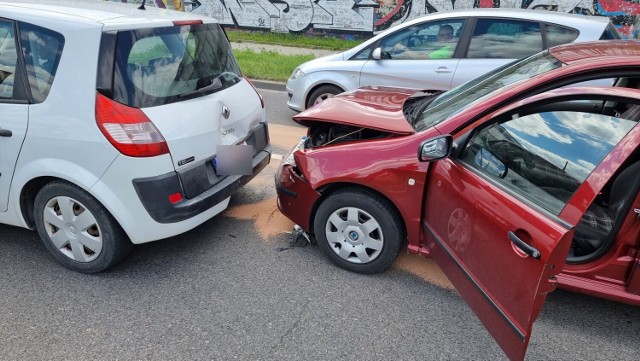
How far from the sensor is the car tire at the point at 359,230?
2953 millimetres

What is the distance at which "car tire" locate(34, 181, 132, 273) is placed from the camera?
9.41ft

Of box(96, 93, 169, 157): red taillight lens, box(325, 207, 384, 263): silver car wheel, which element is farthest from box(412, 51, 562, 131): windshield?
box(96, 93, 169, 157): red taillight lens

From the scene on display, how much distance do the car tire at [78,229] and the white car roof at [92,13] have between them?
3.37ft

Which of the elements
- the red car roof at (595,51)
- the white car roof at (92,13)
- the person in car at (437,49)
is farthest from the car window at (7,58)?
the person in car at (437,49)

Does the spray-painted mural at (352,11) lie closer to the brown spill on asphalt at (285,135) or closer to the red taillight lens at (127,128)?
the brown spill on asphalt at (285,135)

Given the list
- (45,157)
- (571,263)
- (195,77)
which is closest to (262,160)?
(195,77)

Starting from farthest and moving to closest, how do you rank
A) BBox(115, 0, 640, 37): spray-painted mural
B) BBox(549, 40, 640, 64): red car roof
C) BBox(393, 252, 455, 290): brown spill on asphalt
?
BBox(115, 0, 640, 37): spray-painted mural < BBox(393, 252, 455, 290): brown spill on asphalt < BBox(549, 40, 640, 64): red car roof

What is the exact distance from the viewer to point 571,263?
2527 mm

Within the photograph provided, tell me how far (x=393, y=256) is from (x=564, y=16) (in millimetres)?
4022

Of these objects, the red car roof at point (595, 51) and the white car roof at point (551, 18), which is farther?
the white car roof at point (551, 18)

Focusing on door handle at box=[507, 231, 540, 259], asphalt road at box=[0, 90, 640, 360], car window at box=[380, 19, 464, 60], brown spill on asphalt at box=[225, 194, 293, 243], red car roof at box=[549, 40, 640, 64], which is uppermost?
red car roof at box=[549, 40, 640, 64]

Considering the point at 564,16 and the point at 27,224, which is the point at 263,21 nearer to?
the point at 564,16

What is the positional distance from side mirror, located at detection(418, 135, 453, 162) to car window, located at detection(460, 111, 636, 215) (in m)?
0.17

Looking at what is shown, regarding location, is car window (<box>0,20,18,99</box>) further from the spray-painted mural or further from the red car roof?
the spray-painted mural
